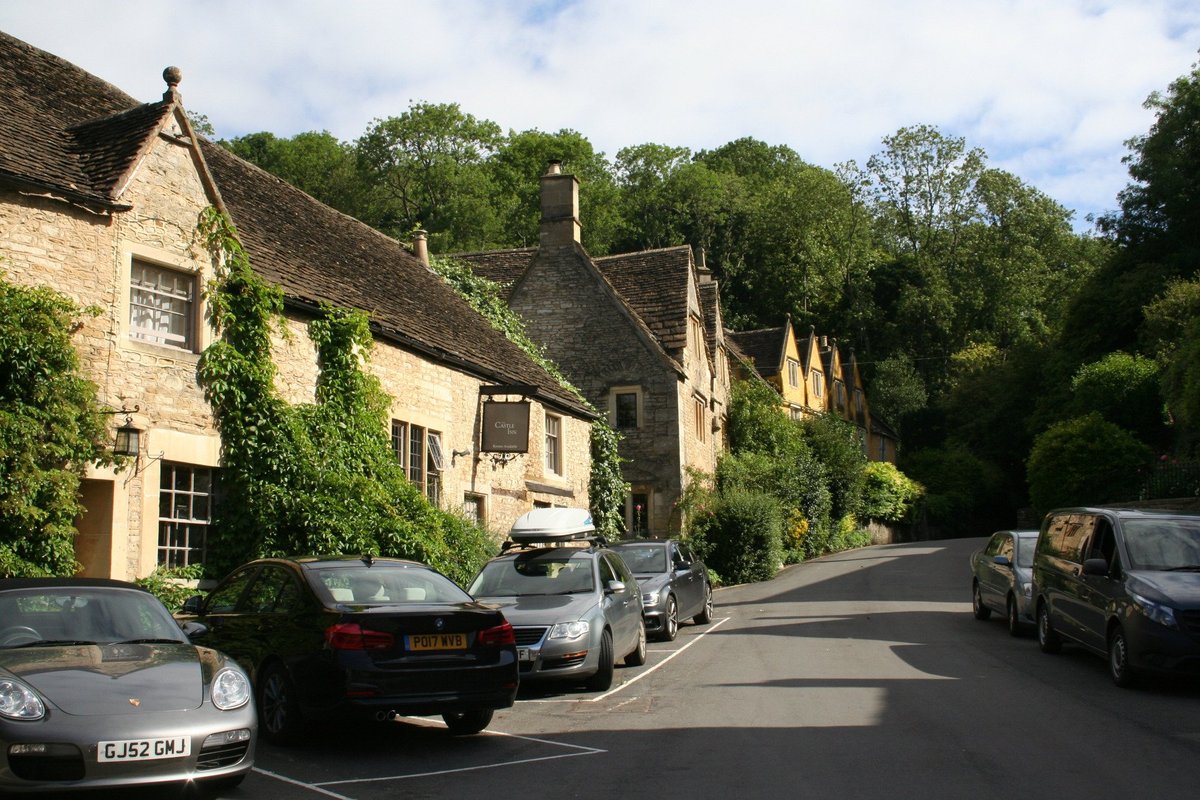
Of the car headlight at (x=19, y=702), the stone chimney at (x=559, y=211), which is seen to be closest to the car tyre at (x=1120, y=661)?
the car headlight at (x=19, y=702)

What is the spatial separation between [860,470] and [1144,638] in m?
35.5

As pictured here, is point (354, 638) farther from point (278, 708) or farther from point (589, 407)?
point (589, 407)

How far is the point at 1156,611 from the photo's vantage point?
11125mm

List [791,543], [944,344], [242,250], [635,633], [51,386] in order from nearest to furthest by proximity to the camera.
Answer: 1. [51,386]
2. [635,633]
3. [242,250]
4. [791,543]
5. [944,344]

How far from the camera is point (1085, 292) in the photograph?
50.0m

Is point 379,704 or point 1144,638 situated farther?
point 1144,638

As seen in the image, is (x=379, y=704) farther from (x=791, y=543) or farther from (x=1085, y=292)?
(x=1085, y=292)

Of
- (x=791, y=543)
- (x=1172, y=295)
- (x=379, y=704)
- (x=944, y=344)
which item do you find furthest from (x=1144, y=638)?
(x=944, y=344)

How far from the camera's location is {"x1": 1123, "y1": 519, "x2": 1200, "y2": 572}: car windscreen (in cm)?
1225

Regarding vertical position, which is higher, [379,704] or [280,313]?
[280,313]

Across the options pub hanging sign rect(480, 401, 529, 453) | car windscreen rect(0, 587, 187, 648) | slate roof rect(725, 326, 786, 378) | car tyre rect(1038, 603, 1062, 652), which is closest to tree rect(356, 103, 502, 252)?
slate roof rect(725, 326, 786, 378)

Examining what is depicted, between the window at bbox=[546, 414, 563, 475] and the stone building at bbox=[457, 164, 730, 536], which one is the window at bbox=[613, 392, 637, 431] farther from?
the window at bbox=[546, 414, 563, 475]

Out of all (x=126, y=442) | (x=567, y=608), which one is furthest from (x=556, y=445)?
(x=567, y=608)

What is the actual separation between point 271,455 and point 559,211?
2088cm
